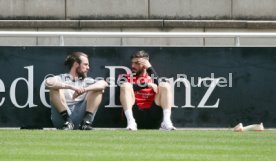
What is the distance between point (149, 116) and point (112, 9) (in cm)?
719

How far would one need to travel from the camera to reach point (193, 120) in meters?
17.2

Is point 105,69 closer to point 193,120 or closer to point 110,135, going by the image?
point 193,120

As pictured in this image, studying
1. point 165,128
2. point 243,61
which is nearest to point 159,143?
point 165,128

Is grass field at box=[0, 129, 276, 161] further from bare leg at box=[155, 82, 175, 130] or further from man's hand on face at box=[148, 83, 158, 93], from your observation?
man's hand on face at box=[148, 83, 158, 93]

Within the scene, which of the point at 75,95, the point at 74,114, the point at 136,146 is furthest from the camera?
the point at 75,95

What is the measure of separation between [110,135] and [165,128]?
6.51 ft

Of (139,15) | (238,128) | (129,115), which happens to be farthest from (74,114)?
(139,15)

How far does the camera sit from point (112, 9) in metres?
23.7

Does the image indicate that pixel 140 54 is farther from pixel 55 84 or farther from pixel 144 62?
pixel 55 84

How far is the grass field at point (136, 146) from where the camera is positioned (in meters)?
11.9

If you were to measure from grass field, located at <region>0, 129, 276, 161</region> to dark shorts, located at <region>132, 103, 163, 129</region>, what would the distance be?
1.17 metres

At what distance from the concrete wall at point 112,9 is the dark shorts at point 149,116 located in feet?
23.0

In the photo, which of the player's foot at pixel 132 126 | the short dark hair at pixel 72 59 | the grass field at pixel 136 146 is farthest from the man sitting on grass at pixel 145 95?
the grass field at pixel 136 146

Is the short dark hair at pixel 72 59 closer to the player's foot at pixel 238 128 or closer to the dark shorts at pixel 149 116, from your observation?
the dark shorts at pixel 149 116
